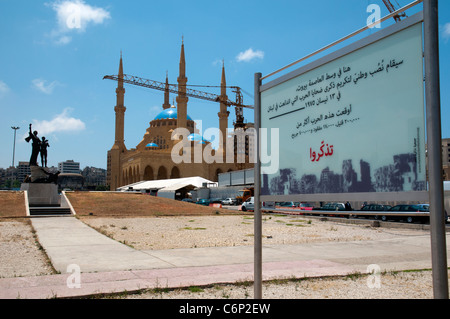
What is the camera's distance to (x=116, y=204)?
97.4ft

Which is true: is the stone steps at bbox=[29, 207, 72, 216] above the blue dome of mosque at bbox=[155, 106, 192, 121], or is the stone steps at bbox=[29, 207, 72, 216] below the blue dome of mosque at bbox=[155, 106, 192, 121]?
below

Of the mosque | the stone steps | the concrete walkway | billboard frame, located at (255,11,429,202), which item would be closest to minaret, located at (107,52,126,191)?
the mosque

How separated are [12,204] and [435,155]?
29391mm

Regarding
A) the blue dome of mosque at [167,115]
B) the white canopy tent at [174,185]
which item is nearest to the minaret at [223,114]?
the blue dome of mosque at [167,115]

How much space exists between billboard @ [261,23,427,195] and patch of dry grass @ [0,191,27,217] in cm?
2286

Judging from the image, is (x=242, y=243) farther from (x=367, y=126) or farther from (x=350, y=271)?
(x=367, y=126)

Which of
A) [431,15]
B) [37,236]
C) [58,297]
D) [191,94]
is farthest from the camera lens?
[191,94]

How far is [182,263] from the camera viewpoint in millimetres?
9031

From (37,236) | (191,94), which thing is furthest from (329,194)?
(191,94)

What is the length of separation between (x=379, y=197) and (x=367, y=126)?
2.30 feet

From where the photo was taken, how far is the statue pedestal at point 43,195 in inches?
1178

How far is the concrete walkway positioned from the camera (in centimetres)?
667

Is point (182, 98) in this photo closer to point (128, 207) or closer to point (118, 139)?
point (118, 139)

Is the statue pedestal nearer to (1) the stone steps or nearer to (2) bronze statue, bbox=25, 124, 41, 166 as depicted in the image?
(2) bronze statue, bbox=25, 124, 41, 166
